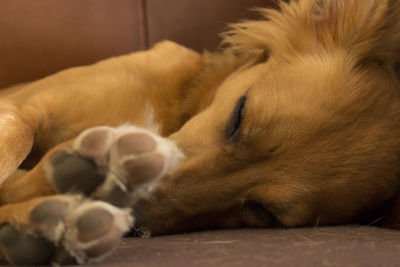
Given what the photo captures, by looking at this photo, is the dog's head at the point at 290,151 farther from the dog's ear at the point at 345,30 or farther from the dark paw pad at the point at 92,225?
the dark paw pad at the point at 92,225

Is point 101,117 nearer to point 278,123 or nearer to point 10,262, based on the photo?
point 278,123

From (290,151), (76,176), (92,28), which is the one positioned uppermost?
(92,28)

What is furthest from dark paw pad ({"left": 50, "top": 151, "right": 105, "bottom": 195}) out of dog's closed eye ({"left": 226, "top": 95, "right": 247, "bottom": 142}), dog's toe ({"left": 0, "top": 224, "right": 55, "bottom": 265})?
dog's closed eye ({"left": 226, "top": 95, "right": 247, "bottom": 142})

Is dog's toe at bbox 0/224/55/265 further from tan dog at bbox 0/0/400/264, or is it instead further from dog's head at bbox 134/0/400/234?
dog's head at bbox 134/0/400/234

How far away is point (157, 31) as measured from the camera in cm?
247

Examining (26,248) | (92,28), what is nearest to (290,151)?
(26,248)

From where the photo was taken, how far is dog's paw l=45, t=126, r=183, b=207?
3.22 feet

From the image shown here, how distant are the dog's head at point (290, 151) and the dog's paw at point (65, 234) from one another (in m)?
0.40

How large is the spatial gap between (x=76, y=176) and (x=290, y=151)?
672mm

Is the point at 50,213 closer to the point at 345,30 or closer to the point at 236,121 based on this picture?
the point at 236,121

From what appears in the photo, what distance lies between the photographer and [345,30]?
175 cm

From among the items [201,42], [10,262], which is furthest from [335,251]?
[201,42]

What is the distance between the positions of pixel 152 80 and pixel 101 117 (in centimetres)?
29

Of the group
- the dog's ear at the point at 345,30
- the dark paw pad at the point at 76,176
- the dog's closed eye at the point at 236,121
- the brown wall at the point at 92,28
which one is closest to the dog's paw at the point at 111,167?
the dark paw pad at the point at 76,176
